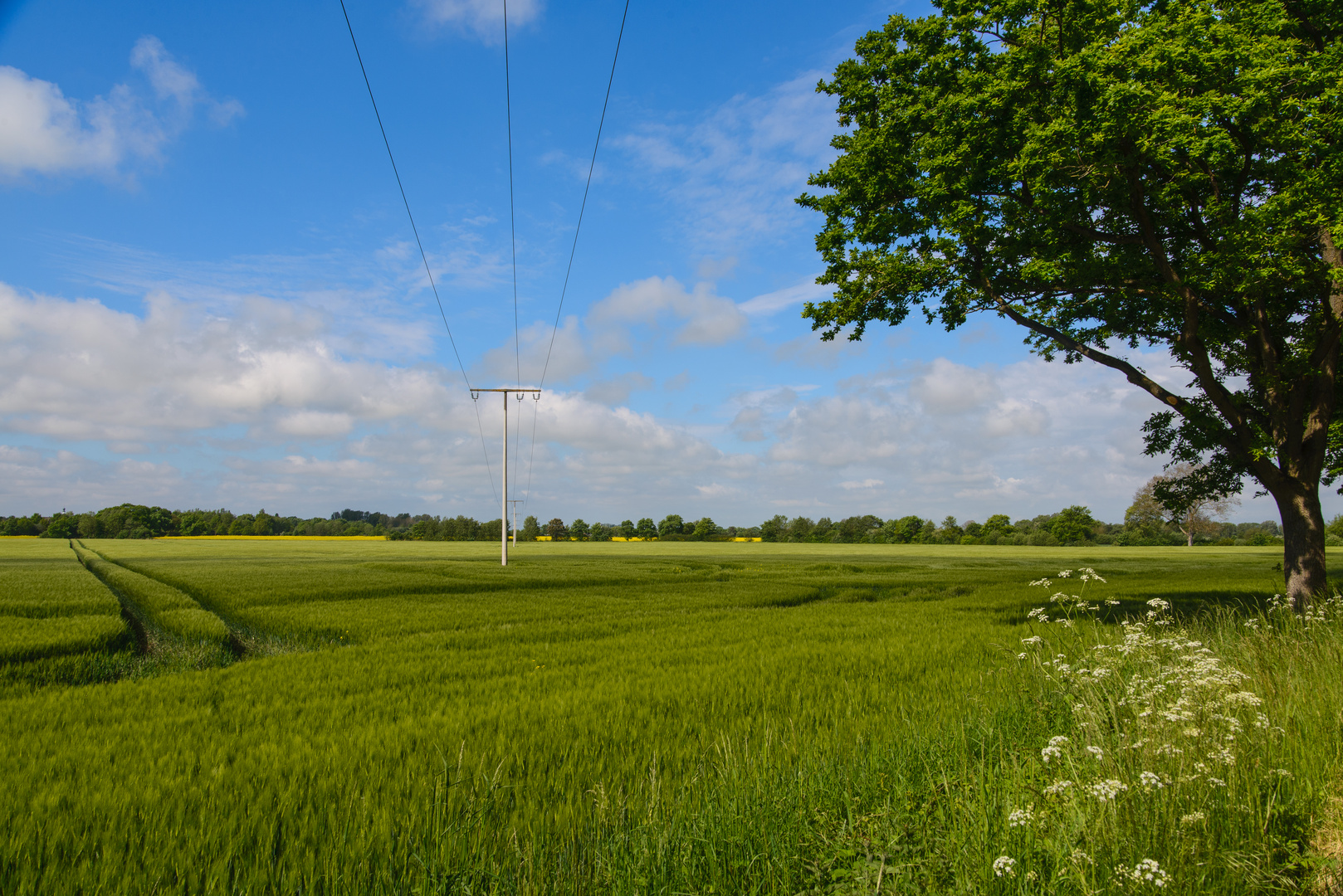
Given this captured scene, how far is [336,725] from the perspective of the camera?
283 inches

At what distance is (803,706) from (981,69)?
1599 cm

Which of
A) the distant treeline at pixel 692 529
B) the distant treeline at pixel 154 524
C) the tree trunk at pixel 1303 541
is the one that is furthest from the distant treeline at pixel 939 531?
the tree trunk at pixel 1303 541

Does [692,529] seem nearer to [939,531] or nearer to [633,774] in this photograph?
[939,531]

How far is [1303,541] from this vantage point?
1434 cm

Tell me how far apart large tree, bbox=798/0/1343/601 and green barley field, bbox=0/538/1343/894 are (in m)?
7.45

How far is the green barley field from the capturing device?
3430 mm

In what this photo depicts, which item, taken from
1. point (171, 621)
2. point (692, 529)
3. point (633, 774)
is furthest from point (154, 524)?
point (633, 774)

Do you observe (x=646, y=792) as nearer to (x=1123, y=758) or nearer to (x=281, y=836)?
(x=281, y=836)

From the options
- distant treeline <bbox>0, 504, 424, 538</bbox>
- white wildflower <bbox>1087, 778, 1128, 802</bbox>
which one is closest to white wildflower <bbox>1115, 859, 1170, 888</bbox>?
white wildflower <bbox>1087, 778, 1128, 802</bbox>

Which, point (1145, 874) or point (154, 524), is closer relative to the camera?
point (1145, 874)

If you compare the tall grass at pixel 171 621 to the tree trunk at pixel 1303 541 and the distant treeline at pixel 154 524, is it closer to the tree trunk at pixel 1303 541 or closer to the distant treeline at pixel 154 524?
the tree trunk at pixel 1303 541

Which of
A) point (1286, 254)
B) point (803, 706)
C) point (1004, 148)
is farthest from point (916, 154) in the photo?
point (803, 706)

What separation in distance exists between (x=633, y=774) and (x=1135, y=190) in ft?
54.1

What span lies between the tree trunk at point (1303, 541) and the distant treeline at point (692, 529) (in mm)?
121571
